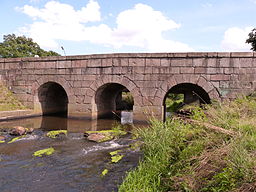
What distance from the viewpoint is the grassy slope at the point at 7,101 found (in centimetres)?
1077

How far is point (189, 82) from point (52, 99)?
8.13m

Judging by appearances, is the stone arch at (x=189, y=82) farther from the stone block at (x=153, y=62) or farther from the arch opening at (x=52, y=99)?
the arch opening at (x=52, y=99)

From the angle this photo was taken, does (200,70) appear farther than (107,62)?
No

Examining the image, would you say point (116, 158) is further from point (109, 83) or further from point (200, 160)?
point (109, 83)

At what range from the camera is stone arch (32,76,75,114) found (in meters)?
10.8

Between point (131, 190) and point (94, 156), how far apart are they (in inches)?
94.6

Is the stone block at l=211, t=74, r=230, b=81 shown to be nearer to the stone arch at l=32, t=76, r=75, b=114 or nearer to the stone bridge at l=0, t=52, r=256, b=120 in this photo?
the stone bridge at l=0, t=52, r=256, b=120

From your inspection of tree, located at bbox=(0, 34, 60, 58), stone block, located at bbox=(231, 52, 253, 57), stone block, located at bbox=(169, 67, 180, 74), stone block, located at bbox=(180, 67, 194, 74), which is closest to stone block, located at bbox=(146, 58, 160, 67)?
stone block, located at bbox=(169, 67, 180, 74)

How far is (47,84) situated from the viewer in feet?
38.5

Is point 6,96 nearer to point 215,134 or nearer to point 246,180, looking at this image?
point 215,134

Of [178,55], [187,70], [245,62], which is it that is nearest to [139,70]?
[178,55]

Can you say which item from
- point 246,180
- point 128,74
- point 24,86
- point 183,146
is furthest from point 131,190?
point 24,86

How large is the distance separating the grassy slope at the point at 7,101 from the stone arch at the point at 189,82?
7266 millimetres

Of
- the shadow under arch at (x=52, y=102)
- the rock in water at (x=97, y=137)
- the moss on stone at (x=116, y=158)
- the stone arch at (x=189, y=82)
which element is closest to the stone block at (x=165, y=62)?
the stone arch at (x=189, y=82)
